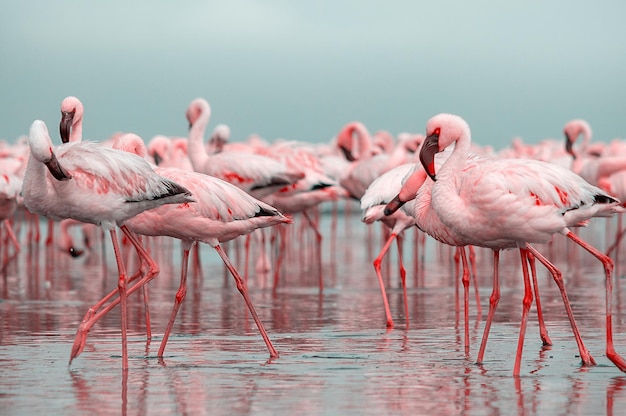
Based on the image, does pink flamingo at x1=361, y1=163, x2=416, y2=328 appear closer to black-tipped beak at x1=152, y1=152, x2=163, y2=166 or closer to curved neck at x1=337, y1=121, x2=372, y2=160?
black-tipped beak at x1=152, y1=152, x2=163, y2=166

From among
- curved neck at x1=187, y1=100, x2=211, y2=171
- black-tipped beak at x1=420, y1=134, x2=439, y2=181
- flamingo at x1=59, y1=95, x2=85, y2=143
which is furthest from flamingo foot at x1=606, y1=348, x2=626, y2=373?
curved neck at x1=187, y1=100, x2=211, y2=171

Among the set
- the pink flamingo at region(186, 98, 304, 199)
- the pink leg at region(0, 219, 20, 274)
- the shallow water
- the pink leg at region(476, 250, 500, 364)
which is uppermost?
the pink flamingo at region(186, 98, 304, 199)

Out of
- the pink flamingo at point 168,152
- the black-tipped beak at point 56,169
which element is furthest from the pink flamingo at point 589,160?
the black-tipped beak at point 56,169

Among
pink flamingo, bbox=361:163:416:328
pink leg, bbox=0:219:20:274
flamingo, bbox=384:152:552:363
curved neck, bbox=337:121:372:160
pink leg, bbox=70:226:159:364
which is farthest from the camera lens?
curved neck, bbox=337:121:372:160

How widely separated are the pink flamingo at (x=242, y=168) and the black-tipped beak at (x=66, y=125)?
15.6 ft

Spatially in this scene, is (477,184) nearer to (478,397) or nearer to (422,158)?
(422,158)

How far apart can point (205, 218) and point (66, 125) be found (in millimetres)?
1557

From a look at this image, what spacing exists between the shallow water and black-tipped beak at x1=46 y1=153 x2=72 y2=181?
47.7 inches

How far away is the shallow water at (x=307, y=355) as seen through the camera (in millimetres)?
6328

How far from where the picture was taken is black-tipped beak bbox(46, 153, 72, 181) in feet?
23.9

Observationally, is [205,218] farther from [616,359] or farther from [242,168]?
[242,168]

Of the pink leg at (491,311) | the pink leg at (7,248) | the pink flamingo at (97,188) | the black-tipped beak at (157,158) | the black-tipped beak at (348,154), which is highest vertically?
the black-tipped beak at (348,154)

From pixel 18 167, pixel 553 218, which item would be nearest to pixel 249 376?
pixel 553 218

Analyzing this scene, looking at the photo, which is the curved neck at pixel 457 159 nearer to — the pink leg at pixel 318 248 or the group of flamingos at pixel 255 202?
the group of flamingos at pixel 255 202
